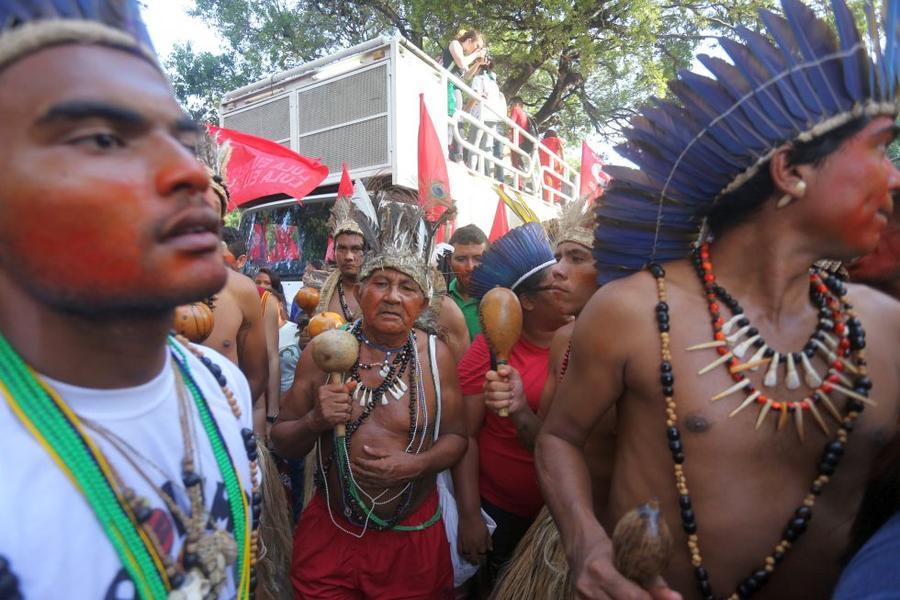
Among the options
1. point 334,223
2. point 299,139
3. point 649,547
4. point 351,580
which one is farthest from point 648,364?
point 299,139

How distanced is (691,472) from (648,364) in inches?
12.8

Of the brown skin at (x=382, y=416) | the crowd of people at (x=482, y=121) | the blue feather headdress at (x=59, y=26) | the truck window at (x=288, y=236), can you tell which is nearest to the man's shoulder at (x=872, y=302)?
the brown skin at (x=382, y=416)

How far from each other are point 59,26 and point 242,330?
96.1 inches

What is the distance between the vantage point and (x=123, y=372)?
938mm

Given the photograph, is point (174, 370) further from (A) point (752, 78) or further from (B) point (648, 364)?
(A) point (752, 78)

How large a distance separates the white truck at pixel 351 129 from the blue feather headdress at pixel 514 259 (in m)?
5.72

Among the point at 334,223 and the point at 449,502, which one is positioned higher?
the point at 334,223

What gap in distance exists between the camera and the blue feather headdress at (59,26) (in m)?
0.79

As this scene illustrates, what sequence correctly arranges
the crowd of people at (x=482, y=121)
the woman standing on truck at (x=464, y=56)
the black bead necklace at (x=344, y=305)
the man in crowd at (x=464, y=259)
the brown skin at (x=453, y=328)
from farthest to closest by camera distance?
the woman standing on truck at (x=464, y=56) → the crowd of people at (x=482, y=121) → the man in crowd at (x=464, y=259) → the black bead necklace at (x=344, y=305) → the brown skin at (x=453, y=328)

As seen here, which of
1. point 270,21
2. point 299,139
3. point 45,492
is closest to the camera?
point 45,492

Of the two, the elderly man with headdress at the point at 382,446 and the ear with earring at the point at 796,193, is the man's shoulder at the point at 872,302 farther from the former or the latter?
the elderly man with headdress at the point at 382,446

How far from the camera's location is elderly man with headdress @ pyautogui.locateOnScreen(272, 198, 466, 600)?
2.41 meters

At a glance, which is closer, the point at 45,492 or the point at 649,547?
the point at 45,492

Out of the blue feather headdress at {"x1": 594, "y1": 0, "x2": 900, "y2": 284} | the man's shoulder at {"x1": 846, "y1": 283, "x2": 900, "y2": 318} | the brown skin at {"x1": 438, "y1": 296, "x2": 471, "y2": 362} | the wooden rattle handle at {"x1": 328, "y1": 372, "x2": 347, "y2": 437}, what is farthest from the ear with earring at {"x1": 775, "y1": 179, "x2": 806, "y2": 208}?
the brown skin at {"x1": 438, "y1": 296, "x2": 471, "y2": 362}
